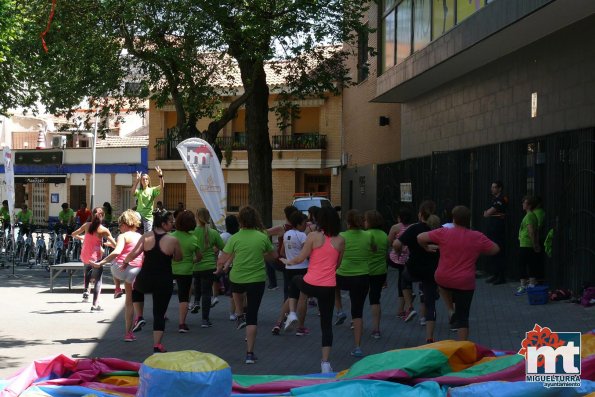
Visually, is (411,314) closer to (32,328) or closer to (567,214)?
(567,214)

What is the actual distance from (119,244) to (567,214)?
7573 millimetres

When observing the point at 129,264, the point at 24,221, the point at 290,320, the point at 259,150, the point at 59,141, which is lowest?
the point at 290,320

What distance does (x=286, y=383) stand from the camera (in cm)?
884

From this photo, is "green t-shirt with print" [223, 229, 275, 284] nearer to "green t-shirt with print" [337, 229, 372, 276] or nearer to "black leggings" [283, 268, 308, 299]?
"green t-shirt with print" [337, 229, 372, 276]

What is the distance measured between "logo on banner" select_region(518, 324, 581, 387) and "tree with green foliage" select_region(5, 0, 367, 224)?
1379cm

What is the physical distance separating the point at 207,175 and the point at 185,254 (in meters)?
4.49

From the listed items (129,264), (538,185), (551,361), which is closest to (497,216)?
(538,185)

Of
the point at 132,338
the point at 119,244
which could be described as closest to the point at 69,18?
the point at 119,244

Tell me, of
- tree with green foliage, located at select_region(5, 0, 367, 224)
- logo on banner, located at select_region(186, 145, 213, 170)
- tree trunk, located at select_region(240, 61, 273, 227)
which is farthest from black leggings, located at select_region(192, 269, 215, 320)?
tree trunk, located at select_region(240, 61, 273, 227)

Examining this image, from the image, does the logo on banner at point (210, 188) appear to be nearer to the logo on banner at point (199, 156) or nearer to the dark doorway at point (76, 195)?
the logo on banner at point (199, 156)

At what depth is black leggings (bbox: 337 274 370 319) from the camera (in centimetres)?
1133

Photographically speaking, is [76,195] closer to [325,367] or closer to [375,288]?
[375,288]

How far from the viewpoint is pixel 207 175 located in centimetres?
1734

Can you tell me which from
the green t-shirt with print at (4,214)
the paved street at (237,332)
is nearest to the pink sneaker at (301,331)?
the paved street at (237,332)
